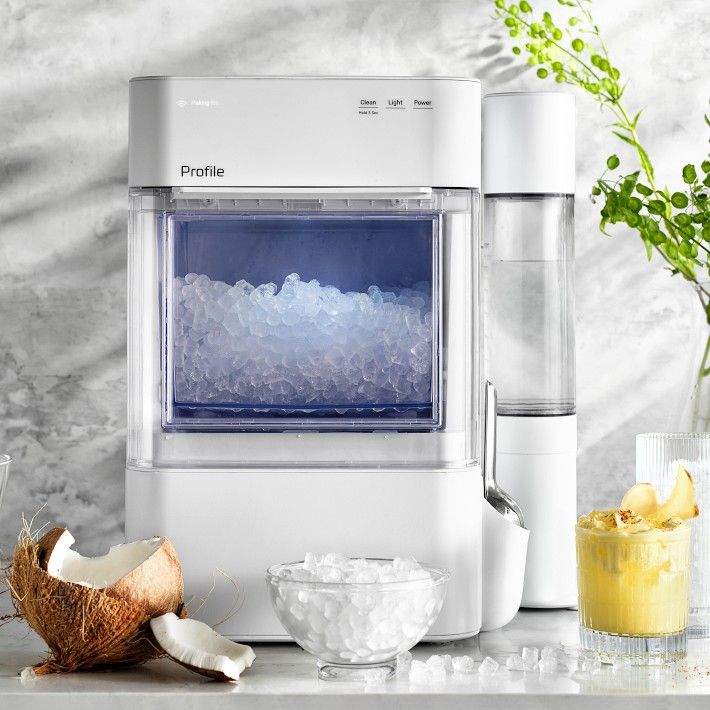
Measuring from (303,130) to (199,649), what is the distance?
594 mm

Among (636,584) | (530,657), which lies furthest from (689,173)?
(530,657)

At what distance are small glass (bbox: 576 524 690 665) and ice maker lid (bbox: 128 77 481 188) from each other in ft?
1.50

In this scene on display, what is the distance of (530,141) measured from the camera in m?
1.44

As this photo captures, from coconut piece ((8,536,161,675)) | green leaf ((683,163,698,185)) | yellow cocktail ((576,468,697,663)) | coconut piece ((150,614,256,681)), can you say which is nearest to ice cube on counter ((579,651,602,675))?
yellow cocktail ((576,468,697,663))

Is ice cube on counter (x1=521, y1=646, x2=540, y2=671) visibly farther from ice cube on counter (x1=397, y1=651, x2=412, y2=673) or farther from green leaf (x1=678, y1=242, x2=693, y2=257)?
green leaf (x1=678, y1=242, x2=693, y2=257)

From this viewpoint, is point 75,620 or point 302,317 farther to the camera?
point 302,317

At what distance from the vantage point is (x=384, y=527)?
1241 mm

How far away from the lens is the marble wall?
64.8 inches

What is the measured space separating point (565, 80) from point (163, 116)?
2.13ft

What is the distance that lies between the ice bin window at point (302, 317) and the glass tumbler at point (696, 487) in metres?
0.28

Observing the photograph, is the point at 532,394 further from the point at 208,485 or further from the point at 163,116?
the point at 163,116

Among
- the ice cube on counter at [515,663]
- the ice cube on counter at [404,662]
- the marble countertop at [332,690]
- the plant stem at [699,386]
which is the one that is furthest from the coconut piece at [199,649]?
the plant stem at [699,386]

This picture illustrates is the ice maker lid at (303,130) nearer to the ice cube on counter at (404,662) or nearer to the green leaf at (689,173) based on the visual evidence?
the green leaf at (689,173)

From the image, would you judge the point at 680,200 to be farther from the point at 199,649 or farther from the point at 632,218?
the point at 199,649
